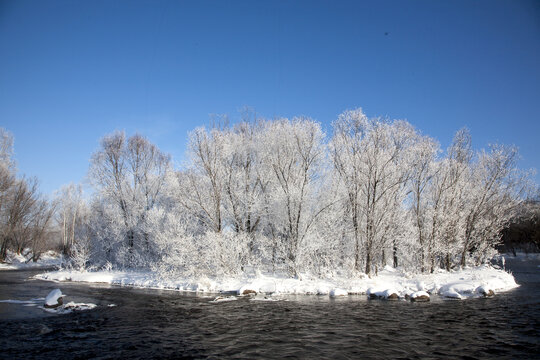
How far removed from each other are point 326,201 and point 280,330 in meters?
14.3

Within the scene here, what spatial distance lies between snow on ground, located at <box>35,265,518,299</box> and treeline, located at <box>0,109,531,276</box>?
3.68ft

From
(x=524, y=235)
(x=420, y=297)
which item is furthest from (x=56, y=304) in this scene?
(x=524, y=235)

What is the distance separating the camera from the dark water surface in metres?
8.79

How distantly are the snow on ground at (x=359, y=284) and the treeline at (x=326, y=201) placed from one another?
1.12 metres

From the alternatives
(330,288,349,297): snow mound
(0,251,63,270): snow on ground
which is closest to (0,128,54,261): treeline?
(0,251,63,270): snow on ground

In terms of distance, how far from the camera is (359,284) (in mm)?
20000

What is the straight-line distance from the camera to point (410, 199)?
27281 mm

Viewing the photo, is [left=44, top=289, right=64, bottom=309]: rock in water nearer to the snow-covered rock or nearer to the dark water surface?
the dark water surface

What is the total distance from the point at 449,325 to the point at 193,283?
1581 centimetres

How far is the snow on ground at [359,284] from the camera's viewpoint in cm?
1836

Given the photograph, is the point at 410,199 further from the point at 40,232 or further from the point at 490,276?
the point at 40,232

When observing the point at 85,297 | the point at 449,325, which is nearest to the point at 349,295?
the point at 449,325

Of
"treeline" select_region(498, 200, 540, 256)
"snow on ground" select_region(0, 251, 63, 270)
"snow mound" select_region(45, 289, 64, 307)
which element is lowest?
"snow on ground" select_region(0, 251, 63, 270)

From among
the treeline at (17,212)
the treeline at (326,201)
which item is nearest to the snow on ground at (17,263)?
the treeline at (17,212)
